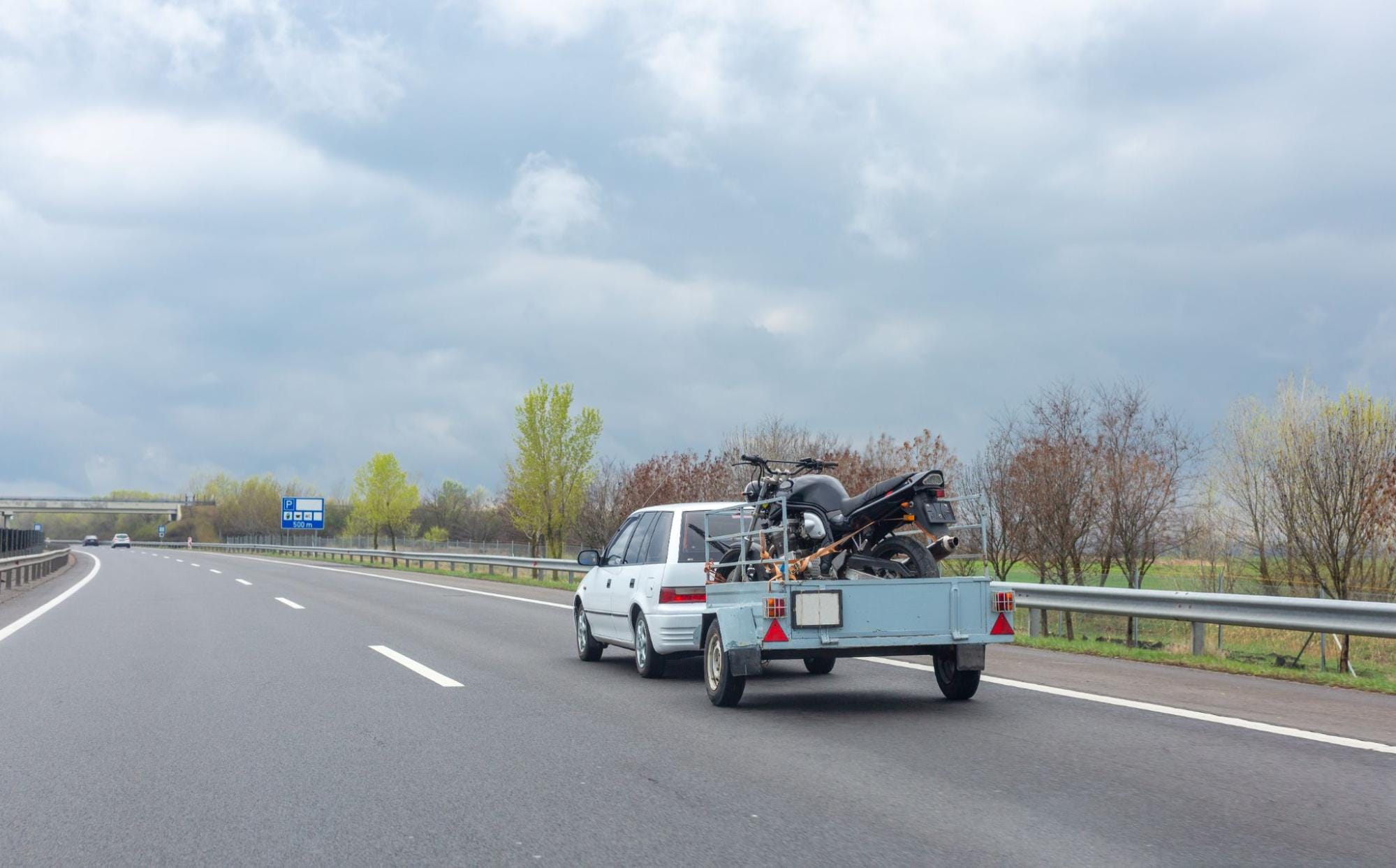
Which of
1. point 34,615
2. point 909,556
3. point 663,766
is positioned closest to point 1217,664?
point 909,556

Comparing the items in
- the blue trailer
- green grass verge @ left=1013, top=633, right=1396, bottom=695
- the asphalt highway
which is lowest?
green grass verge @ left=1013, top=633, right=1396, bottom=695

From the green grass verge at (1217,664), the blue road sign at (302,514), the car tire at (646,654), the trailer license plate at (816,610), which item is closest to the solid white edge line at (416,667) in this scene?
the car tire at (646,654)

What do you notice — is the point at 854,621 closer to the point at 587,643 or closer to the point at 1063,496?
the point at 587,643

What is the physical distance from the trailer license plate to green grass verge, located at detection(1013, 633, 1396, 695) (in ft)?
16.0

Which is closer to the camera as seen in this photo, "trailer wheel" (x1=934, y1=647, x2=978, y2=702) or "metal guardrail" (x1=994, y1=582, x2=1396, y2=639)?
"trailer wheel" (x1=934, y1=647, x2=978, y2=702)

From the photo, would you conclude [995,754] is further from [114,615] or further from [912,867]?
[114,615]

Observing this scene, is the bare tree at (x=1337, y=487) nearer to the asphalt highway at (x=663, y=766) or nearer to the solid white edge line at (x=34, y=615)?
the asphalt highway at (x=663, y=766)

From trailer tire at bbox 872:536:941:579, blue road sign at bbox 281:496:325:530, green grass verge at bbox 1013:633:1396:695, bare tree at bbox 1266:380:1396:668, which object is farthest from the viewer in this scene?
blue road sign at bbox 281:496:325:530

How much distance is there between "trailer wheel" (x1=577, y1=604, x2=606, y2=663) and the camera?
12.6 metres

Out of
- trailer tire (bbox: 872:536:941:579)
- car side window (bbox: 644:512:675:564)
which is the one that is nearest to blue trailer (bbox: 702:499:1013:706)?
trailer tire (bbox: 872:536:941:579)

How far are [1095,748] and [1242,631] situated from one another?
12.0 m

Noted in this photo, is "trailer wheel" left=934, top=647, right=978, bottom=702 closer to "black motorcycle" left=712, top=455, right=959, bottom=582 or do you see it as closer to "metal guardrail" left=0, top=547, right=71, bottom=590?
"black motorcycle" left=712, top=455, right=959, bottom=582

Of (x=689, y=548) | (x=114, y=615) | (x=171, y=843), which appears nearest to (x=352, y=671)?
(x=689, y=548)

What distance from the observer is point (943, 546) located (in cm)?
885
